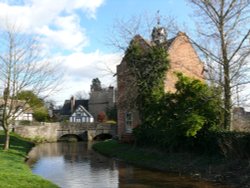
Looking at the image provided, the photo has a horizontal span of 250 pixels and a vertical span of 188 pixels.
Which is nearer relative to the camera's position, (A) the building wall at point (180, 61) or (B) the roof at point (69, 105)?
(A) the building wall at point (180, 61)

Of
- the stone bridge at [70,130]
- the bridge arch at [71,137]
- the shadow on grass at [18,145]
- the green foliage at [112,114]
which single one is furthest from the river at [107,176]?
the green foliage at [112,114]

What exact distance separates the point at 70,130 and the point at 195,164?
42.1 meters

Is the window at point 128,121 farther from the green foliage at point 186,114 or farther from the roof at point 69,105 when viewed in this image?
the roof at point 69,105

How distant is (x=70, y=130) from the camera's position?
64.1m

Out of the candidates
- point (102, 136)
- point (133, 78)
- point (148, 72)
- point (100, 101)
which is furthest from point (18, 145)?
point (100, 101)

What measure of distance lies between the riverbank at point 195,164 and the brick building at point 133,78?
5195mm

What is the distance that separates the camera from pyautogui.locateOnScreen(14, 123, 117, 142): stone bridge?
5869 cm

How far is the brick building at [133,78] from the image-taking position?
3444cm

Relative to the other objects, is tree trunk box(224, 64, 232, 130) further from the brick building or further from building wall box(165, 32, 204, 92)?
building wall box(165, 32, 204, 92)

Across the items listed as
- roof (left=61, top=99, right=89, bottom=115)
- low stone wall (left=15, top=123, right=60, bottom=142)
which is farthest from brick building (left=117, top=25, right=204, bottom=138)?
roof (left=61, top=99, right=89, bottom=115)

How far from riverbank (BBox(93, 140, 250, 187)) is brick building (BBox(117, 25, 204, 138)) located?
519 cm

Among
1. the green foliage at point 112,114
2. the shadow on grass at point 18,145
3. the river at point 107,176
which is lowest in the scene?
the river at point 107,176

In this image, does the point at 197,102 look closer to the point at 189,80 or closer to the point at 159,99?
the point at 189,80

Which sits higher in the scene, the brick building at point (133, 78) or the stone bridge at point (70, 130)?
the brick building at point (133, 78)
